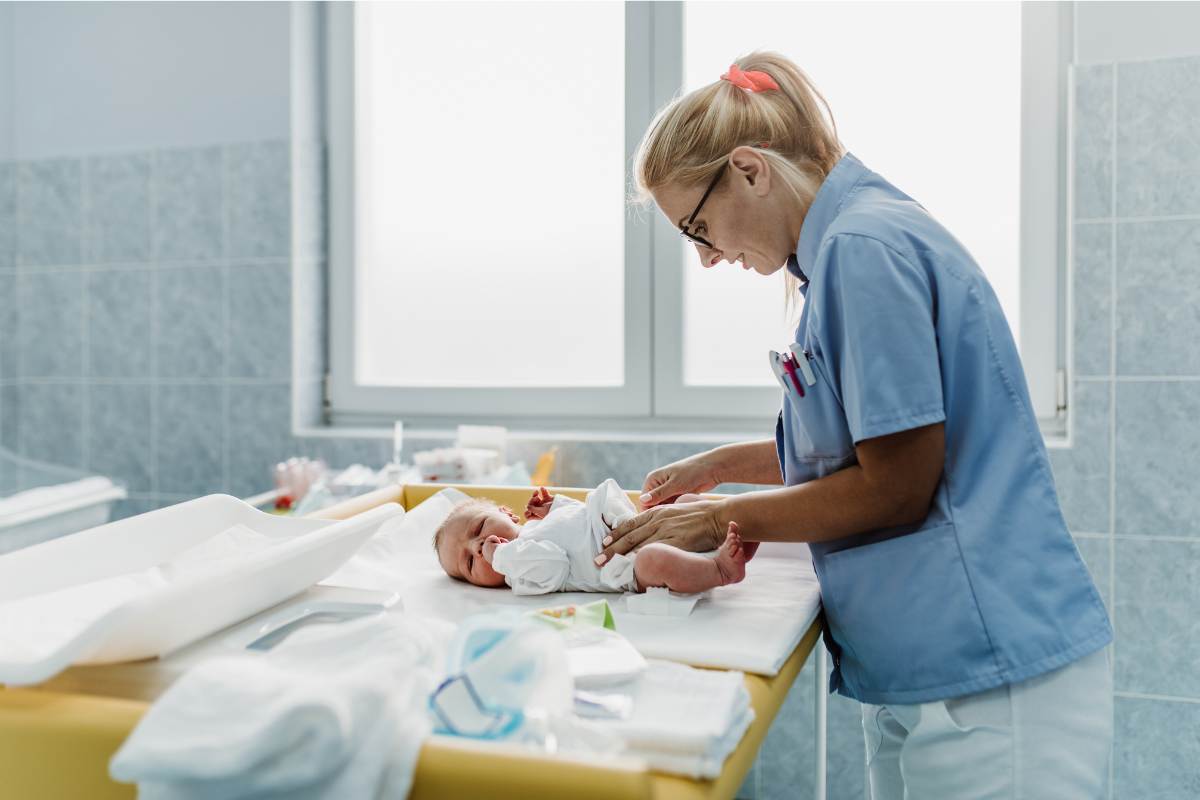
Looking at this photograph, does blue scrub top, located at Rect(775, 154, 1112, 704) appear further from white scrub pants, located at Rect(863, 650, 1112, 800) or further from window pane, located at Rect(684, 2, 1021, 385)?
window pane, located at Rect(684, 2, 1021, 385)

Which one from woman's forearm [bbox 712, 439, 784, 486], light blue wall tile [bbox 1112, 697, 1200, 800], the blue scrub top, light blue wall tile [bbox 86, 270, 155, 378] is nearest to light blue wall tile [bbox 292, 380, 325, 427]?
light blue wall tile [bbox 86, 270, 155, 378]

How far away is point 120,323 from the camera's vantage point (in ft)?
9.18

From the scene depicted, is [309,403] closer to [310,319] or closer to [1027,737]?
[310,319]

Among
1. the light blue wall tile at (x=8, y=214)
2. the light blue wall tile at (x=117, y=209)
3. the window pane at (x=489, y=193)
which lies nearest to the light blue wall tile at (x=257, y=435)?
the window pane at (x=489, y=193)

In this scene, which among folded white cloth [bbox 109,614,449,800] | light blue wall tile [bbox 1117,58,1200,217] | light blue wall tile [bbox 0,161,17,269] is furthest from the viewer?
light blue wall tile [bbox 0,161,17,269]

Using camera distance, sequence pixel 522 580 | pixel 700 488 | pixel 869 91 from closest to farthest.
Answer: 1. pixel 522 580
2. pixel 700 488
3. pixel 869 91

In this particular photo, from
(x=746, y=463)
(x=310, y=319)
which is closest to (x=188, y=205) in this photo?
(x=310, y=319)

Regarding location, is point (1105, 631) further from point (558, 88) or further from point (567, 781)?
point (558, 88)

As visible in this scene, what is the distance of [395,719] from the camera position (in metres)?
0.67

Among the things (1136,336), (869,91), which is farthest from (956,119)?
(1136,336)

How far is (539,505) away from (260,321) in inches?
57.1

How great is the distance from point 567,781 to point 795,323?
0.91 meters

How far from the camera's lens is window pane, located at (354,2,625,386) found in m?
2.56

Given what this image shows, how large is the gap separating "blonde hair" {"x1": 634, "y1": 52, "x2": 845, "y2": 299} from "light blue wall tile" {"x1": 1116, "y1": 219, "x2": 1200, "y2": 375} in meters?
1.11
